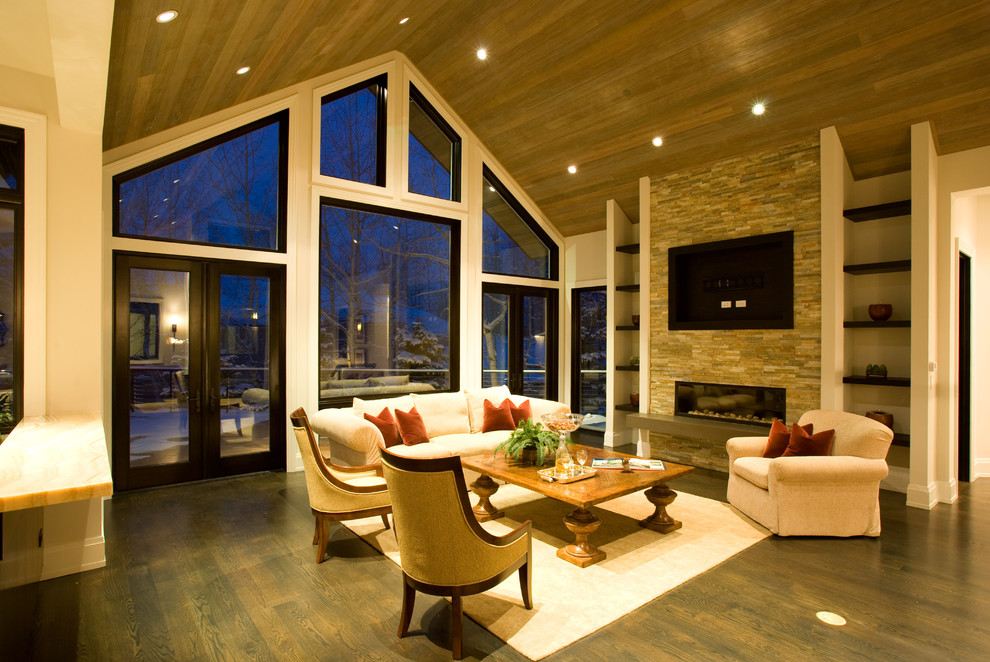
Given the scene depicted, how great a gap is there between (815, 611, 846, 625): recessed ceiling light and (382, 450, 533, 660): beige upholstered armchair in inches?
62.9

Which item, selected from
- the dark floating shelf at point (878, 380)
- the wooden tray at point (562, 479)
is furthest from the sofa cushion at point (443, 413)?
the dark floating shelf at point (878, 380)

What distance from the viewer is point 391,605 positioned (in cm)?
281

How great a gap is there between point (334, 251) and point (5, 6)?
342 centimetres

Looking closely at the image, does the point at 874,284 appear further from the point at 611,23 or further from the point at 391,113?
the point at 391,113

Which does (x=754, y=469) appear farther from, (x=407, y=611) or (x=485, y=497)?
(x=407, y=611)

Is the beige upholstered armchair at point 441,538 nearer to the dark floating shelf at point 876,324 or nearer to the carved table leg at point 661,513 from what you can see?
the carved table leg at point 661,513

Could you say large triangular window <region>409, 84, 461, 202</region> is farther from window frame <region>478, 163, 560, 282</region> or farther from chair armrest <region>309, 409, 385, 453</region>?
chair armrest <region>309, 409, 385, 453</region>

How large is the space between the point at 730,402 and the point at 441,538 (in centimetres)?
438

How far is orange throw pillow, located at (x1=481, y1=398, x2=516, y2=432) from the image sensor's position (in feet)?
18.4

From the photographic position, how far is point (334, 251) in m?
6.05

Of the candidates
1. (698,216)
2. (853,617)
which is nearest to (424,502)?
(853,617)

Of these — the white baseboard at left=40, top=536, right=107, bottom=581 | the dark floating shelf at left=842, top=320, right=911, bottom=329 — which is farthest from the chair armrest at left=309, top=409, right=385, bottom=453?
the dark floating shelf at left=842, top=320, right=911, bottom=329

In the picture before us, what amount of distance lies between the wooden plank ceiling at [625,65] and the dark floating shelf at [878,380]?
77.5 inches

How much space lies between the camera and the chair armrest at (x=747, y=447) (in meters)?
4.39
